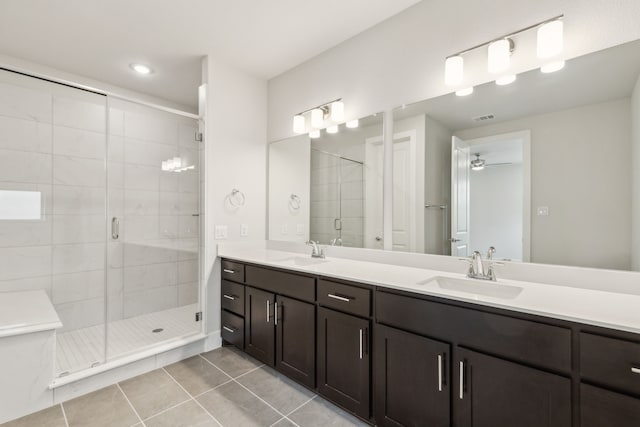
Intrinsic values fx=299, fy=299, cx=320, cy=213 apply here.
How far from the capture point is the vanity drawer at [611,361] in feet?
3.14

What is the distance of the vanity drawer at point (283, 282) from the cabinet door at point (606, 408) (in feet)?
4.21

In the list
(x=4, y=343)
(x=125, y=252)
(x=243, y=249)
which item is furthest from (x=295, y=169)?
(x=4, y=343)

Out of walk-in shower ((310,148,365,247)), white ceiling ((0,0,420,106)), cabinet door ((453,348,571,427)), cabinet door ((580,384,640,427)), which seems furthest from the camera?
walk-in shower ((310,148,365,247))

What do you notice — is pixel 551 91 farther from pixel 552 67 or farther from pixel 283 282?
pixel 283 282

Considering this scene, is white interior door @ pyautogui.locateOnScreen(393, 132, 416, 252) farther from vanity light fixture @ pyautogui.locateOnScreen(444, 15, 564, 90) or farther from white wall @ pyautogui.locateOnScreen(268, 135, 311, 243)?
white wall @ pyautogui.locateOnScreen(268, 135, 311, 243)

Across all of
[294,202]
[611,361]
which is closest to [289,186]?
[294,202]

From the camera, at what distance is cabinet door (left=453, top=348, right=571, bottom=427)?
3.55ft

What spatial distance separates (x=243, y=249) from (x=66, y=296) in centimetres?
171

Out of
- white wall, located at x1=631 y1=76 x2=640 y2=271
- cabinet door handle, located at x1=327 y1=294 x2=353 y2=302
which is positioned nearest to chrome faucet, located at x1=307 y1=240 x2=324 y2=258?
cabinet door handle, located at x1=327 y1=294 x2=353 y2=302

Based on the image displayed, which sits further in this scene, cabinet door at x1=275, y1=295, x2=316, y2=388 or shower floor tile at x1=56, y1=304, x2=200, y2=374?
shower floor tile at x1=56, y1=304, x2=200, y2=374

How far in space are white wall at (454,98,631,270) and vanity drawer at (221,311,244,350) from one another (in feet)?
7.06

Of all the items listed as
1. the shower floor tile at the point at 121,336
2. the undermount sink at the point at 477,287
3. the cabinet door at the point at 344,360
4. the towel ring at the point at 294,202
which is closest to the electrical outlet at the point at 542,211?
the undermount sink at the point at 477,287

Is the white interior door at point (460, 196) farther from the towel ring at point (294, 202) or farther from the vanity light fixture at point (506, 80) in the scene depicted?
the towel ring at point (294, 202)

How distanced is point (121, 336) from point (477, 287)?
284 cm
